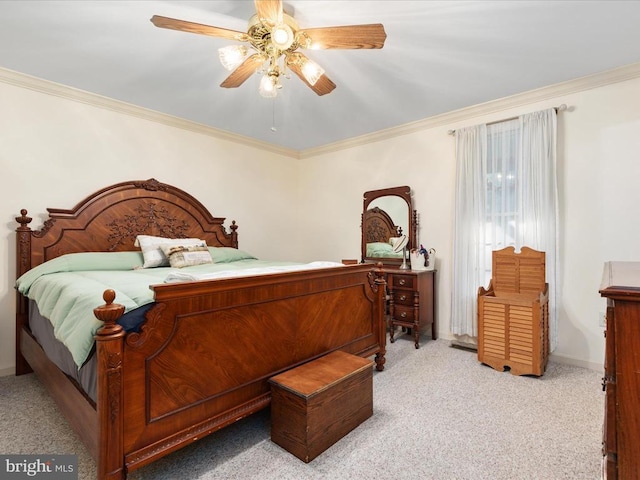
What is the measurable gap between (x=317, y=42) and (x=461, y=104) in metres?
2.12

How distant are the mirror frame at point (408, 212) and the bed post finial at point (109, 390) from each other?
3.21m

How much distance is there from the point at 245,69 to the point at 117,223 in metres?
2.10

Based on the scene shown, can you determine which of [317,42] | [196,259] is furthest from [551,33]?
[196,259]

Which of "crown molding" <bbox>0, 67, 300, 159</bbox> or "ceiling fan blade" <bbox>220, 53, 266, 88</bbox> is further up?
"crown molding" <bbox>0, 67, 300, 159</bbox>

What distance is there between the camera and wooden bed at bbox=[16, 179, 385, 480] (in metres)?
1.28

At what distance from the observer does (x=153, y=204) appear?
344cm

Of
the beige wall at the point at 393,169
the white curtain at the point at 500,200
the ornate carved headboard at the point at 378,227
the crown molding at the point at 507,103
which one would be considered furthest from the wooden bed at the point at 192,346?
the crown molding at the point at 507,103

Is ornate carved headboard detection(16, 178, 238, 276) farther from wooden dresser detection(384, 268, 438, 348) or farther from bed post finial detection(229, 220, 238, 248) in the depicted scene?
wooden dresser detection(384, 268, 438, 348)

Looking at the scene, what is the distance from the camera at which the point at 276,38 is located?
5.78 feet

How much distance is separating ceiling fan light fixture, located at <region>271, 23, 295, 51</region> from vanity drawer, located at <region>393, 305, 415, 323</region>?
2.67 metres

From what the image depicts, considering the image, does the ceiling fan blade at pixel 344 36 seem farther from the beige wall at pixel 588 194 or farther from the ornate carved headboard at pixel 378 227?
the ornate carved headboard at pixel 378 227

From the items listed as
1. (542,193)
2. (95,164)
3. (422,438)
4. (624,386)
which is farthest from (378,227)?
(624,386)

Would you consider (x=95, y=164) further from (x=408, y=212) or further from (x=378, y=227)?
(x=408, y=212)

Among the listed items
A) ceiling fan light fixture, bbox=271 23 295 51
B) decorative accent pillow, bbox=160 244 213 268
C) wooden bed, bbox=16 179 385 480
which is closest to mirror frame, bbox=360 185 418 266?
wooden bed, bbox=16 179 385 480
